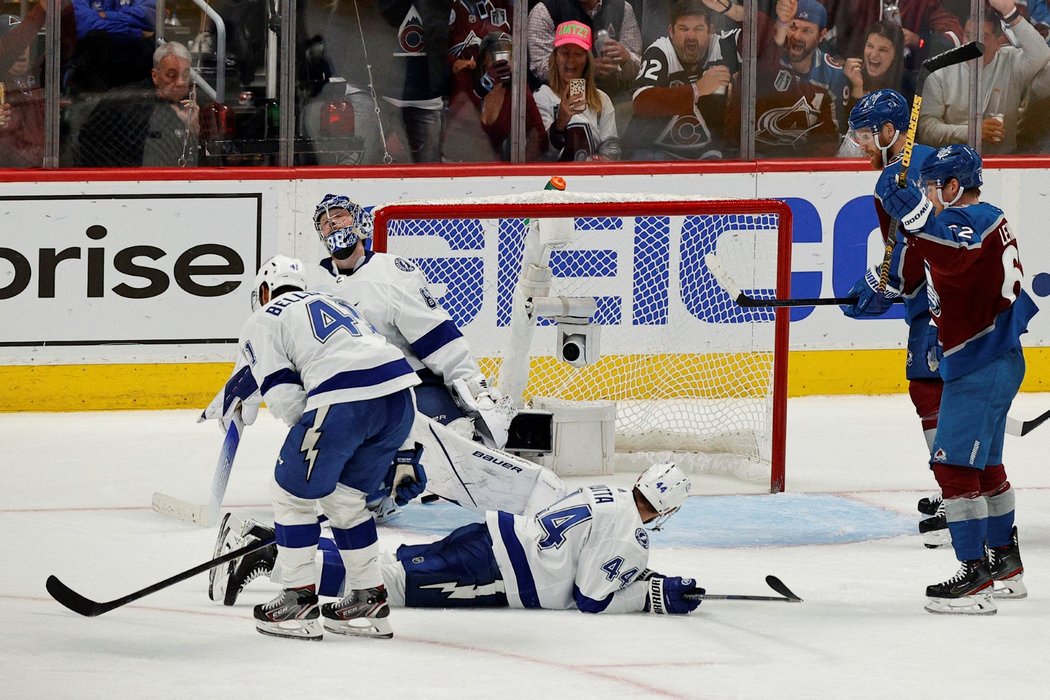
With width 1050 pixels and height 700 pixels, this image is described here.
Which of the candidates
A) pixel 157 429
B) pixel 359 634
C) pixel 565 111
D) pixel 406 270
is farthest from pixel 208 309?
pixel 359 634

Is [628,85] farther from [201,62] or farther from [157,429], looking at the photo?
[157,429]

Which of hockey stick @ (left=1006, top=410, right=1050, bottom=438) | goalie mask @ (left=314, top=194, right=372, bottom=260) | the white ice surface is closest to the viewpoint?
the white ice surface

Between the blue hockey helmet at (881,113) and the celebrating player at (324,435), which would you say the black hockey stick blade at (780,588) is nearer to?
the celebrating player at (324,435)

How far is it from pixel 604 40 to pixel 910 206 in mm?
3938

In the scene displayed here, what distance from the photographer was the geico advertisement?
7043 millimetres

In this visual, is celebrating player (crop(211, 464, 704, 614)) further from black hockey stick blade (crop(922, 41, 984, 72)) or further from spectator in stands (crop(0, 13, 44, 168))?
spectator in stands (crop(0, 13, 44, 168))

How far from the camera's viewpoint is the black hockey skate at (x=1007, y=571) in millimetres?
4133

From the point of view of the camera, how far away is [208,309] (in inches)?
283

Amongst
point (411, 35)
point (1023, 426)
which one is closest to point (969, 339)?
point (1023, 426)

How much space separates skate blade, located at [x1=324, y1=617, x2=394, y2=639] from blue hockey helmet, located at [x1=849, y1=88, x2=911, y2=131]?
2113 mm

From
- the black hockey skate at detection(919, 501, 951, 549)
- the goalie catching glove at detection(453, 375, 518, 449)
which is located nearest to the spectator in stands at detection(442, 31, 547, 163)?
the goalie catching glove at detection(453, 375, 518, 449)

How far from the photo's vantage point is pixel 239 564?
153 inches

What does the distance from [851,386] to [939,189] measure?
12.6 ft

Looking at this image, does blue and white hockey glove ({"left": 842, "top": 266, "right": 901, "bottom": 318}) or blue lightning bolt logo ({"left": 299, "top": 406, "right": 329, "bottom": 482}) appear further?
blue and white hockey glove ({"left": 842, "top": 266, "right": 901, "bottom": 318})
